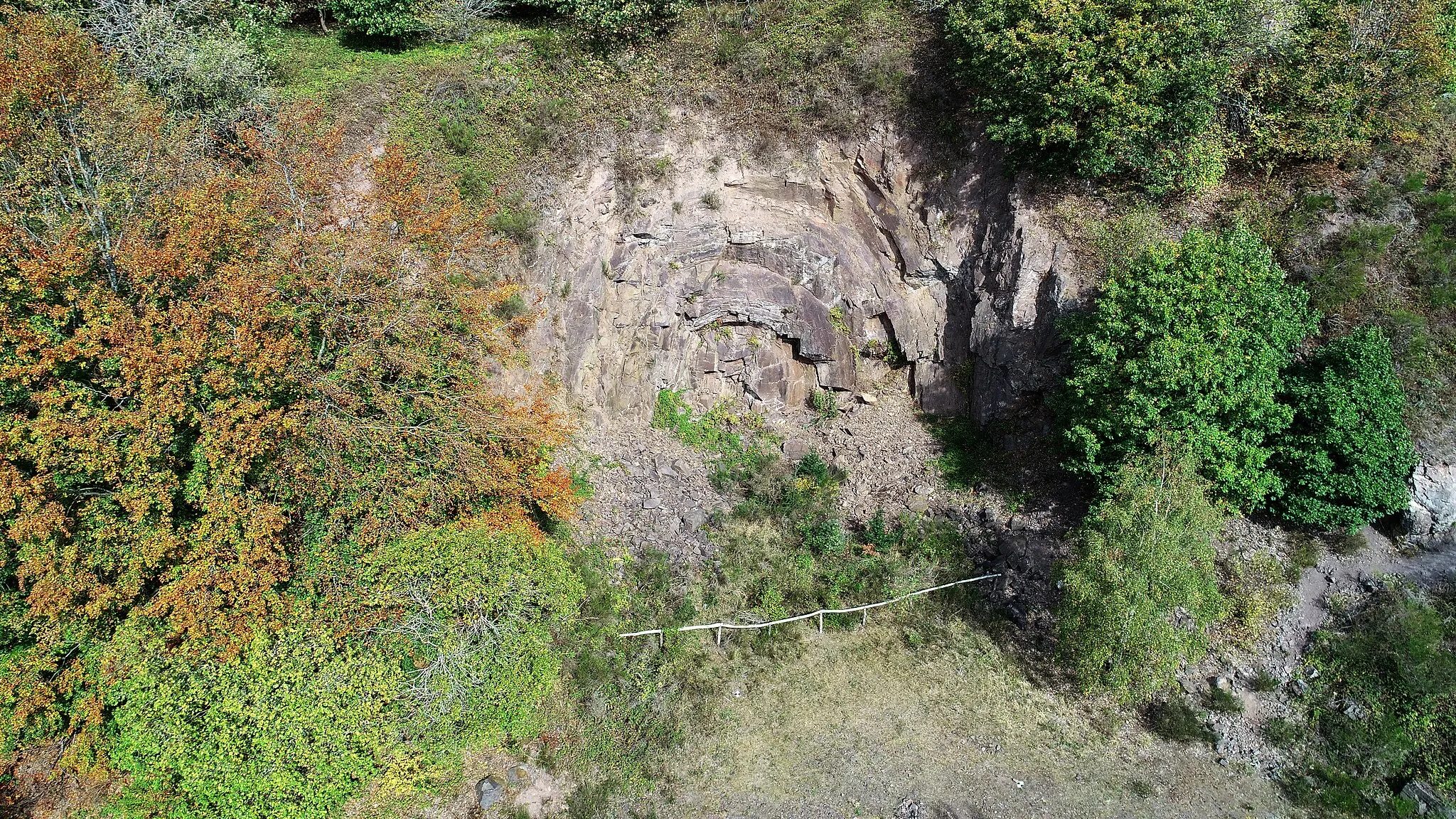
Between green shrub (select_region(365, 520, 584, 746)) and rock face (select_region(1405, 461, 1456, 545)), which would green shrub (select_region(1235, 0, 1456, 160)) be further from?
green shrub (select_region(365, 520, 584, 746))

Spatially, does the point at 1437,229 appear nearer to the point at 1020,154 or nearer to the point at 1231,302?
the point at 1231,302

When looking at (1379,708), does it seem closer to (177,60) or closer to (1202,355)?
(1202,355)

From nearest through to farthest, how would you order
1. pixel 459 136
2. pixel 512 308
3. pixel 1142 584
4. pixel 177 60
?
pixel 1142 584, pixel 177 60, pixel 512 308, pixel 459 136

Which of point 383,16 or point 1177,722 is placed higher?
point 383,16

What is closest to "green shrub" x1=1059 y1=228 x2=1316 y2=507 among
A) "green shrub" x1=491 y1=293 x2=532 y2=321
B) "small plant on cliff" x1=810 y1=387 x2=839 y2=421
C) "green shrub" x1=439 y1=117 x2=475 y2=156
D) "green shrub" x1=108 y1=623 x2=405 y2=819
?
"small plant on cliff" x1=810 y1=387 x2=839 y2=421

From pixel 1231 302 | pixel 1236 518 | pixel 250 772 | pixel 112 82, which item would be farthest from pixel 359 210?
pixel 1236 518

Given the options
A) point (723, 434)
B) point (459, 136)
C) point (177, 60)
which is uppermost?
point (177, 60)

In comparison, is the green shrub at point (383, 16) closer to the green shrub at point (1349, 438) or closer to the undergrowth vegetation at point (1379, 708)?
the green shrub at point (1349, 438)

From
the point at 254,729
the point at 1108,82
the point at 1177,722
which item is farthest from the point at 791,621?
the point at 1108,82
